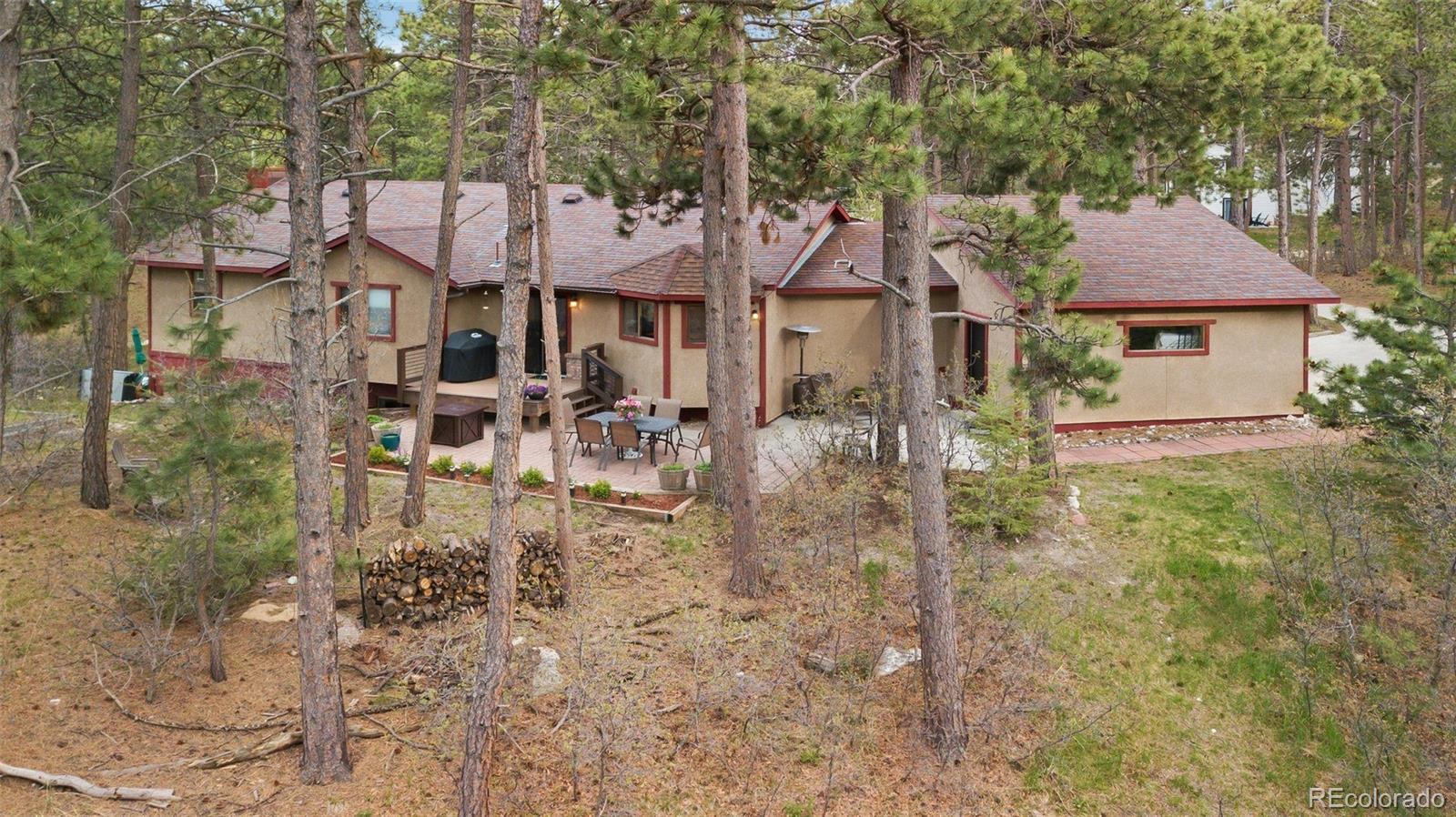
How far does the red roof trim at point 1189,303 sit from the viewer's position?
1634 centimetres

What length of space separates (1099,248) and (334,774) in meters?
14.9

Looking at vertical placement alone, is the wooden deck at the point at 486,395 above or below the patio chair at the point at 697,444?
above

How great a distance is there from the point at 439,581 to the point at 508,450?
12.1 feet

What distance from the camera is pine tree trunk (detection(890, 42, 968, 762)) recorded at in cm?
874

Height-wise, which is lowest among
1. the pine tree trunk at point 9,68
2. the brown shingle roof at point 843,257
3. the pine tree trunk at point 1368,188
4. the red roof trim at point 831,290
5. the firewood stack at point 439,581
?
the firewood stack at point 439,581

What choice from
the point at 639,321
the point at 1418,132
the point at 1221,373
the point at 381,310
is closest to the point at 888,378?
the point at 639,321

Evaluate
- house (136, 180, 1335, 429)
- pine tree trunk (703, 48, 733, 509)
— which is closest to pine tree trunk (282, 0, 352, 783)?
pine tree trunk (703, 48, 733, 509)

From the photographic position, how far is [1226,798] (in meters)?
8.73

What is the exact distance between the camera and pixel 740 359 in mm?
11086

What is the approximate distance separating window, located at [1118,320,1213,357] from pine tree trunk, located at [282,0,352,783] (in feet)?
43.1

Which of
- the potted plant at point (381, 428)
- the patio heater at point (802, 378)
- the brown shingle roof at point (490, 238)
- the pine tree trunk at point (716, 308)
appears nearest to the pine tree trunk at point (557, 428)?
the pine tree trunk at point (716, 308)

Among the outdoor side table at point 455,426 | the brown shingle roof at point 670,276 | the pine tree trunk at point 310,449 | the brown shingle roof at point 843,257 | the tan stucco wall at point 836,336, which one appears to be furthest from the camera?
the brown shingle roof at point 843,257

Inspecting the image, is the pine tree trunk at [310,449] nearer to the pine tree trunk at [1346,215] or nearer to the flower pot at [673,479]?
the flower pot at [673,479]

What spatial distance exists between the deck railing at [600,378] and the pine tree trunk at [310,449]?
1040 cm
